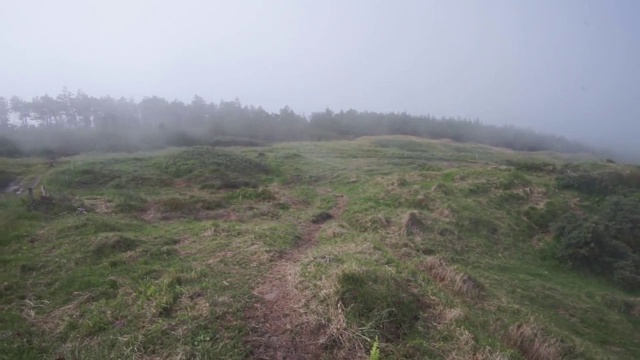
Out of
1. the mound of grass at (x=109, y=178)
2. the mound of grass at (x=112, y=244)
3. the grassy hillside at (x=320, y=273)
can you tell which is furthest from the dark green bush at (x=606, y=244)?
the mound of grass at (x=109, y=178)

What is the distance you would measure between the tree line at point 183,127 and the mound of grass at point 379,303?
162 feet

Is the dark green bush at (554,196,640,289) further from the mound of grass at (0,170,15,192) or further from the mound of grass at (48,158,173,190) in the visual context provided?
the mound of grass at (0,170,15,192)

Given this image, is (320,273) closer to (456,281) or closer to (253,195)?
(456,281)

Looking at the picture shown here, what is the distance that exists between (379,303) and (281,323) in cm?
156

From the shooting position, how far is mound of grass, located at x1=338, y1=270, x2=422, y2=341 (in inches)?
229

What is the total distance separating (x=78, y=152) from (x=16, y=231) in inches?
1622

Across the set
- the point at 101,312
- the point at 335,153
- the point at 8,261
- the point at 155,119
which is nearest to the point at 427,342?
the point at 101,312

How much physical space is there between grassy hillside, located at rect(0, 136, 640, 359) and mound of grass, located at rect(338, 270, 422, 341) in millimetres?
25

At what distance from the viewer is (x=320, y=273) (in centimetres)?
741

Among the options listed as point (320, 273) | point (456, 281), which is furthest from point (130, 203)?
point (456, 281)

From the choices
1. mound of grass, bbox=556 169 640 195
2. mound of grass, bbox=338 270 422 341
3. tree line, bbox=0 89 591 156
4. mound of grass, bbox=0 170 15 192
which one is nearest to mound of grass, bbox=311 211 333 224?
mound of grass, bbox=338 270 422 341

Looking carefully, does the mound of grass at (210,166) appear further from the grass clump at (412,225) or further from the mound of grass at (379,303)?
the mound of grass at (379,303)

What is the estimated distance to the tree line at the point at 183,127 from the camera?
5347 cm

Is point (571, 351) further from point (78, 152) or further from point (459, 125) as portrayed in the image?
point (459, 125)
